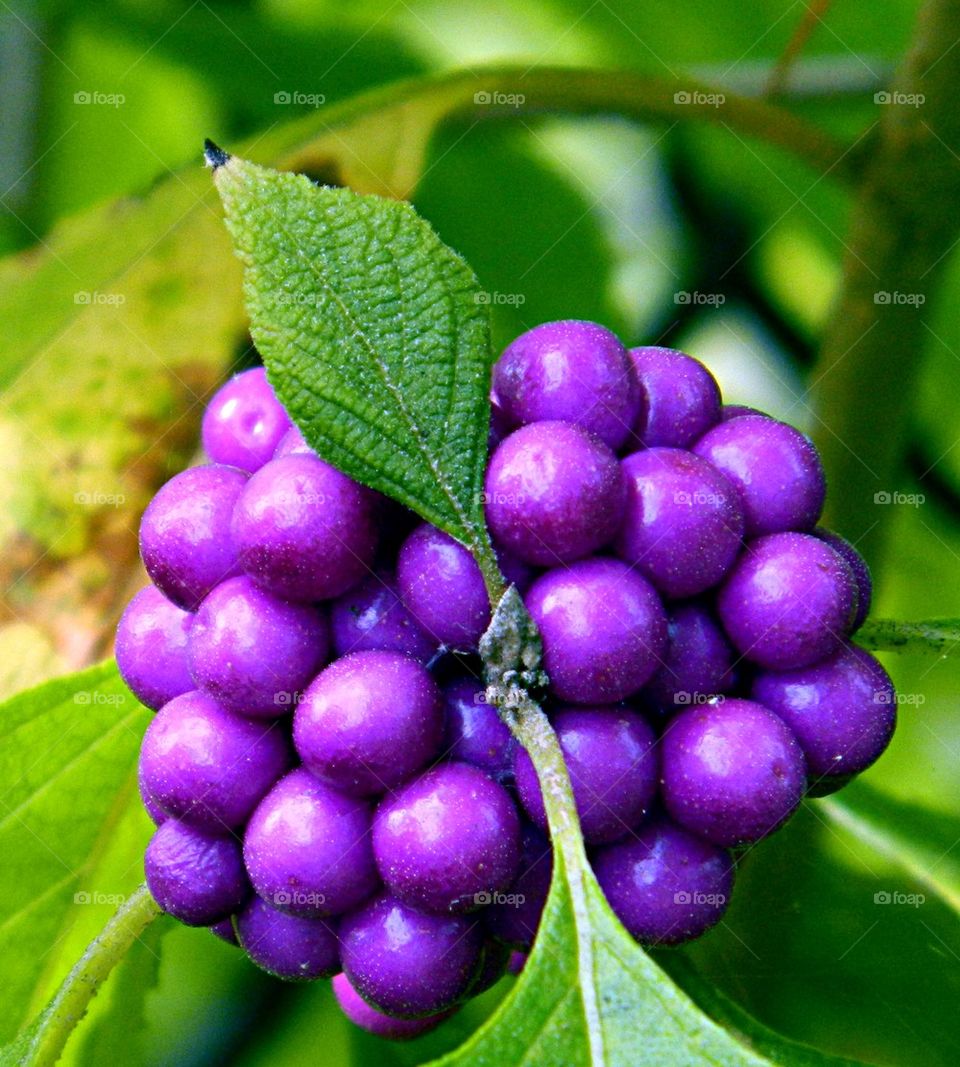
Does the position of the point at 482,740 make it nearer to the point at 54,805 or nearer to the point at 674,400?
the point at 674,400

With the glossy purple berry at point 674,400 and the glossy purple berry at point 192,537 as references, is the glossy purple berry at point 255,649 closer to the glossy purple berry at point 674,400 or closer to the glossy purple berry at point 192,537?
the glossy purple berry at point 192,537

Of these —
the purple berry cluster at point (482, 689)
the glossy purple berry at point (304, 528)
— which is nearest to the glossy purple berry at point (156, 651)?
the purple berry cluster at point (482, 689)

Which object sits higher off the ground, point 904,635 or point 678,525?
point 678,525

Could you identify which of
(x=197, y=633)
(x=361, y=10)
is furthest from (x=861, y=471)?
(x=361, y=10)

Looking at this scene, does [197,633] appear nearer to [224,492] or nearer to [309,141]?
[224,492]

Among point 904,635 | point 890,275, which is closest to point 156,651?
point 904,635

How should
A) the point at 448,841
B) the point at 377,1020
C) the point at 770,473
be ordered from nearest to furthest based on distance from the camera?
the point at 448,841 → the point at 770,473 → the point at 377,1020
